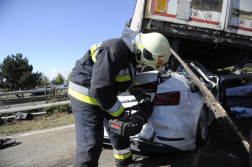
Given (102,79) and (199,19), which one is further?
(199,19)

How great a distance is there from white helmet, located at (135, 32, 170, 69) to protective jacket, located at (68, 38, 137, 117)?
0.11m

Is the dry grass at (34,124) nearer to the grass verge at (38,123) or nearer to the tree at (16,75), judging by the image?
the grass verge at (38,123)

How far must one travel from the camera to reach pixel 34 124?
4371mm

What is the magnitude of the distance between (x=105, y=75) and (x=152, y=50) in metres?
0.59

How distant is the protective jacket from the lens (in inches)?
61.6

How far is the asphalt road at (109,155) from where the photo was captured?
92.0 inches

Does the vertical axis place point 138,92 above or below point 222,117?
above

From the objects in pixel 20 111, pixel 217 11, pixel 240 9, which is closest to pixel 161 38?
pixel 217 11

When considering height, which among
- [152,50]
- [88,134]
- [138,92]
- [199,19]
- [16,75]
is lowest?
[16,75]

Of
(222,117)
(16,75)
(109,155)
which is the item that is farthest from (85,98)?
(16,75)

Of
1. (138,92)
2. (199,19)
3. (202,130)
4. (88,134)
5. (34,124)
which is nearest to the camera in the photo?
(88,134)

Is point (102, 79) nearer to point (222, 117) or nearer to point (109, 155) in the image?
point (222, 117)

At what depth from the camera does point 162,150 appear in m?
2.14

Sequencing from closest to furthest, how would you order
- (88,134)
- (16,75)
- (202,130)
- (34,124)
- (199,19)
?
(88,134) < (202,130) < (199,19) < (34,124) < (16,75)
